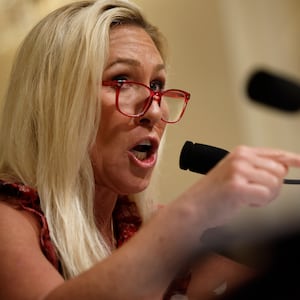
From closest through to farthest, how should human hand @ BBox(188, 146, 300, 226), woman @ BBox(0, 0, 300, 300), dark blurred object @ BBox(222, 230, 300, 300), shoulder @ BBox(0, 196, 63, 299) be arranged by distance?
dark blurred object @ BBox(222, 230, 300, 300)
human hand @ BBox(188, 146, 300, 226)
shoulder @ BBox(0, 196, 63, 299)
woman @ BBox(0, 0, 300, 300)

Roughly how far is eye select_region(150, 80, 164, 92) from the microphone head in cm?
24

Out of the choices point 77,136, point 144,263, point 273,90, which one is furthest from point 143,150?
point 273,90

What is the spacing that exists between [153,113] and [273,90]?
544 millimetres

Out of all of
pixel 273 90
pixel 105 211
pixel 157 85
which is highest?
pixel 273 90

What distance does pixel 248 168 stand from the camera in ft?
1.35

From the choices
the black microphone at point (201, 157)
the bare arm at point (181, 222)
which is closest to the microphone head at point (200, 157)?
the black microphone at point (201, 157)

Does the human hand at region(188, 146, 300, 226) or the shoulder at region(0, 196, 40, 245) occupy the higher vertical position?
the human hand at region(188, 146, 300, 226)

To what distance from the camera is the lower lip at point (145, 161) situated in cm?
77

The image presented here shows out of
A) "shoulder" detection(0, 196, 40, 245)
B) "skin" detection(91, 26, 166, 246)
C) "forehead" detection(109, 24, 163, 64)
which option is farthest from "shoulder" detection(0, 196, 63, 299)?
"forehead" detection(109, 24, 163, 64)

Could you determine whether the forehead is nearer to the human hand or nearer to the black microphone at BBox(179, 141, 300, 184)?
the black microphone at BBox(179, 141, 300, 184)

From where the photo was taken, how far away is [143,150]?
81 centimetres

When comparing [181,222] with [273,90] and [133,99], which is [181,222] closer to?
[273,90]

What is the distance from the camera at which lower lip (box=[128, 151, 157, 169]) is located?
0.77 metres

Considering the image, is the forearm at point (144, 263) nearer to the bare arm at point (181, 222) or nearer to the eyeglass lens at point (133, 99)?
the bare arm at point (181, 222)
